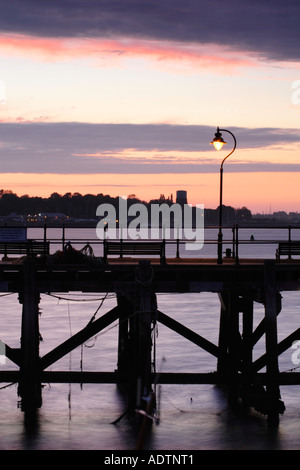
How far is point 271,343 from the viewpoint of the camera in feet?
68.0

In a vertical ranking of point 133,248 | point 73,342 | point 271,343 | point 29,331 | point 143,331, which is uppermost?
point 133,248

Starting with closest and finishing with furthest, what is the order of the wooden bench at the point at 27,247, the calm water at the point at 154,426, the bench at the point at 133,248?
the calm water at the point at 154,426, the wooden bench at the point at 27,247, the bench at the point at 133,248

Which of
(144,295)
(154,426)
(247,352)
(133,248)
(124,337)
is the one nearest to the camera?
(144,295)

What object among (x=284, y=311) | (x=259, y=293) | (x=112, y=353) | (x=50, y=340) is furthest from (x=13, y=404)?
(x=284, y=311)

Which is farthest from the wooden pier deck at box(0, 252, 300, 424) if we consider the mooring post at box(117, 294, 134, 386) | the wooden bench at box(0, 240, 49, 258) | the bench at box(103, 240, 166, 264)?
the bench at box(103, 240, 166, 264)

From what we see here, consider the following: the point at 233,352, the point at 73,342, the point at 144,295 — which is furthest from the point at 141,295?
the point at 233,352

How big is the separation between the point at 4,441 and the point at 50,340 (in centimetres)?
2293

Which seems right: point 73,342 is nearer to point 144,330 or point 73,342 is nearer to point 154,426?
point 144,330

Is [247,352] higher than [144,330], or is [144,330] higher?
[144,330]

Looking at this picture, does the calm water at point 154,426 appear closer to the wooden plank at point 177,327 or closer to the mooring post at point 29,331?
the mooring post at point 29,331

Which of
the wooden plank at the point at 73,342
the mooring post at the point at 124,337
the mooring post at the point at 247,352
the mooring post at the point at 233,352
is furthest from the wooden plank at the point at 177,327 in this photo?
the mooring post at the point at 124,337

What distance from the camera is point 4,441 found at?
20.5 meters

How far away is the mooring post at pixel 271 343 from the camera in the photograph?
813 inches
